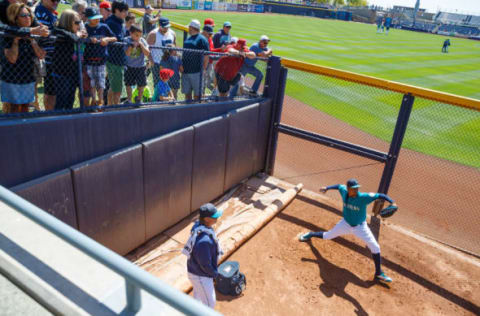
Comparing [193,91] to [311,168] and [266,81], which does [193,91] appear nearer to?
[266,81]

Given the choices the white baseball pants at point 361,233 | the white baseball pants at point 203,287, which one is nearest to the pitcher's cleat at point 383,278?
the white baseball pants at point 361,233

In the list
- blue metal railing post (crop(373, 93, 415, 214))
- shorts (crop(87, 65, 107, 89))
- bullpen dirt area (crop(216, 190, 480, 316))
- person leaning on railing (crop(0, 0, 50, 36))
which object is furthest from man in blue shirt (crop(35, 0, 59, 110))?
blue metal railing post (crop(373, 93, 415, 214))

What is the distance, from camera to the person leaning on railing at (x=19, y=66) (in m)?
4.21

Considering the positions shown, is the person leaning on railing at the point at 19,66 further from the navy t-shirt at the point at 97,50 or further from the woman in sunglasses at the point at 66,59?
the navy t-shirt at the point at 97,50

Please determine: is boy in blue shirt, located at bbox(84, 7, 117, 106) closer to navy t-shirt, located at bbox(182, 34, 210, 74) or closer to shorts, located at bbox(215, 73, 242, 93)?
navy t-shirt, located at bbox(182, 34, 210, 74)

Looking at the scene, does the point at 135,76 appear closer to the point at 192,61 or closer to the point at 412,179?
the point at 192,61

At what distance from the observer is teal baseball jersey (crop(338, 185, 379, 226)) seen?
17.9 feet

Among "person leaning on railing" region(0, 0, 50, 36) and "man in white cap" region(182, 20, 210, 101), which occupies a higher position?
"person leaning on railing" region(0, 0, 50, 36)

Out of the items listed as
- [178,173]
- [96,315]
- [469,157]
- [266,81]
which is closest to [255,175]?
[266,81]

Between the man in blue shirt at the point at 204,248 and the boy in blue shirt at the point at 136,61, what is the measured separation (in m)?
3.14

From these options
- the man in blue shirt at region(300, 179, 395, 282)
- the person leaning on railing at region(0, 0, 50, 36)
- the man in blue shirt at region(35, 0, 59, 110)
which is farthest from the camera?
the man in blue shirt at region(300, 179, 395, 282)

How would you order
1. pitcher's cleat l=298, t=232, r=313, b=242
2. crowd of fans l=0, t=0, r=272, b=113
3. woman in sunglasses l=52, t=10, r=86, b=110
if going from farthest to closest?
pitcher's cleat l=298, t=232, r=313, b=242 → woman in sunglasses l=52, t=10, r=86, b=110 → crowd of fans l=0, t=0, r=272, b=113

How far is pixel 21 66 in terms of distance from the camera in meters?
4.36

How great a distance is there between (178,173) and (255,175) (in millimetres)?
2885
